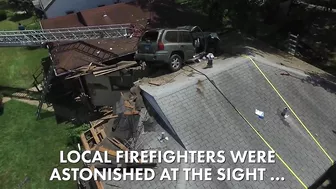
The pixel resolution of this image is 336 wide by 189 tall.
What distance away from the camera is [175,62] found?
16516 mm

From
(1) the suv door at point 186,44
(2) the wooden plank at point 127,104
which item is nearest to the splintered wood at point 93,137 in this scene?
(2) the wooden plank at point 127,104

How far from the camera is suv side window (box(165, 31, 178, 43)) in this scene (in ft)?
51.6

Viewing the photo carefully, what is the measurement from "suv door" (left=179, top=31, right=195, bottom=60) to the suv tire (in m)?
0.49

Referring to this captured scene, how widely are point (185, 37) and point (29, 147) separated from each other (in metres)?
10.9

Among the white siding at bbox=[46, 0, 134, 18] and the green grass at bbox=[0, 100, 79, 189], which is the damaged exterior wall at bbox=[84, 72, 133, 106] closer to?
the green grass at bbox=[0, 100, 79, 189]

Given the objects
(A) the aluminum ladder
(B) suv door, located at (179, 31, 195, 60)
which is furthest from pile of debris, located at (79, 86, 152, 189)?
(A) the aluminum ladder

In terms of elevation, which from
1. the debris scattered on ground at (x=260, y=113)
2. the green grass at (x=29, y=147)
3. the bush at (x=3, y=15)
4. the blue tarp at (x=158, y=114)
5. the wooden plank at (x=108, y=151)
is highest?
the blue tarp at (x=158, y=114)

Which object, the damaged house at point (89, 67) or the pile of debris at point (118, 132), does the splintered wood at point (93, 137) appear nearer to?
the pile of debris at point (118, 132)

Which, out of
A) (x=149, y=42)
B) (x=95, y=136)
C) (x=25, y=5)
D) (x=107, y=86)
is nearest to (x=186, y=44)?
(x=149, y=42)

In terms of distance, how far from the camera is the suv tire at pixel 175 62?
53.3ft

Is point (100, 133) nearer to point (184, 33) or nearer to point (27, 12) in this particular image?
point (184, 33)

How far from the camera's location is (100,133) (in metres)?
15.0

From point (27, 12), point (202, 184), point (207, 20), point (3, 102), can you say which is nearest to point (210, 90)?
point (202, 184)

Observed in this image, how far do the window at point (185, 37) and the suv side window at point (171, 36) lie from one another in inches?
15.7
